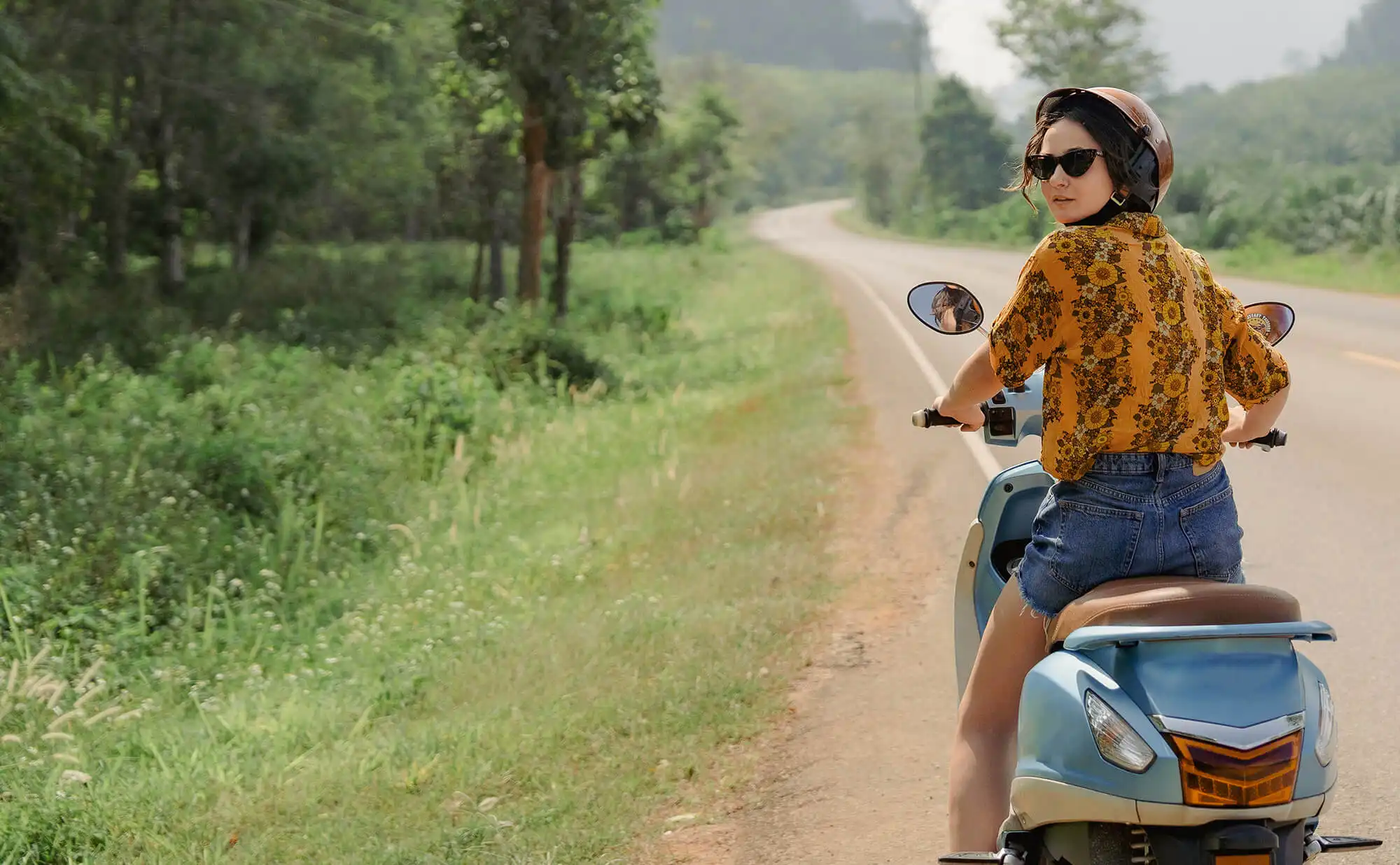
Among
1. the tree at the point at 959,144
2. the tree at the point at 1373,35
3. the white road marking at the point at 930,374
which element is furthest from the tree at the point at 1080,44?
the tree at the point at 1373,35

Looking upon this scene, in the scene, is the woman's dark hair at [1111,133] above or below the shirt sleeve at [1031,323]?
above

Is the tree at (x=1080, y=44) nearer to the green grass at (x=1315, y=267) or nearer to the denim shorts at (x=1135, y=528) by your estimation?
the green grass at (x=1315, y=267)

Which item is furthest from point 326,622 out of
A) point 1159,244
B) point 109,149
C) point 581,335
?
point 109,149

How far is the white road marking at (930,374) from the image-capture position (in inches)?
382

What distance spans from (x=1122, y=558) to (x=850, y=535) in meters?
5.43

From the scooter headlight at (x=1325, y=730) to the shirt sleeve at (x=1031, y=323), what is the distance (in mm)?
802

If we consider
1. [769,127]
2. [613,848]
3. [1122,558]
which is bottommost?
[613,848]

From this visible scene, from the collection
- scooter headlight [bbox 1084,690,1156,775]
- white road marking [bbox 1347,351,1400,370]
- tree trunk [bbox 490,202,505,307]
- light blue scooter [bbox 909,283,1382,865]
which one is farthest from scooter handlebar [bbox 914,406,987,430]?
tree trunk [bbox 490,202,505,307]

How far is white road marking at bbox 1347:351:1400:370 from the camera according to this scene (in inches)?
558

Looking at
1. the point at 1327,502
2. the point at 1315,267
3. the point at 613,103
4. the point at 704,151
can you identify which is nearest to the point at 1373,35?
the point at 704,151

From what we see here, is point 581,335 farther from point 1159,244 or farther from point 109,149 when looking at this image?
point 1159,244

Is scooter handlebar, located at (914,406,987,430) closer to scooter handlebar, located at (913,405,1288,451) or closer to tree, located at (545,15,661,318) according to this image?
scooter handlebar, located at (913,405,1288,451)

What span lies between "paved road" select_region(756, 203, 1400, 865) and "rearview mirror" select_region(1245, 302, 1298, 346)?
159 cm

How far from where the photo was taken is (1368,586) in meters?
6.35
